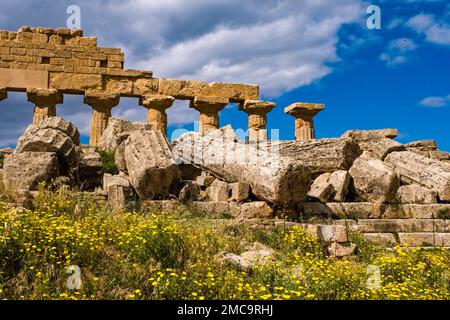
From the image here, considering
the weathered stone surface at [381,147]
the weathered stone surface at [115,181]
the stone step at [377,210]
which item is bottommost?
the stone step at [377,210]

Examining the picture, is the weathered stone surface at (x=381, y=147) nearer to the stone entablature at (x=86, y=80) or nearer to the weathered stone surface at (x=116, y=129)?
the stone entablature at (x=86, y=80)

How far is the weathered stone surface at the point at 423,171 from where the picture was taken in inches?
445

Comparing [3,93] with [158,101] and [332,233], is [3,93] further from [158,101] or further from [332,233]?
[332,233]

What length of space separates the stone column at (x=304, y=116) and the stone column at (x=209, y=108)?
315 centimetres

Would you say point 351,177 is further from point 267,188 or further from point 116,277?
point 116,277

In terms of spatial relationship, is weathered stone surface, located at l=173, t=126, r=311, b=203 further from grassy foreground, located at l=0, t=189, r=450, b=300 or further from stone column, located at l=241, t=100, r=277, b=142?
stone column, located at l=241, t=100, r=277, b=142

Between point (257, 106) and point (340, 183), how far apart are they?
36.3 ft

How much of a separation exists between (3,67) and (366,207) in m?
15.1

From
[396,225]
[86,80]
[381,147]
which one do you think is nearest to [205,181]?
[396,225]

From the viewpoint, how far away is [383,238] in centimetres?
872

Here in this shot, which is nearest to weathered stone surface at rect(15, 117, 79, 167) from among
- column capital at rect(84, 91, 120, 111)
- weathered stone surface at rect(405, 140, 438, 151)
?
→ column capital at rect(84, 91, 120, 111)

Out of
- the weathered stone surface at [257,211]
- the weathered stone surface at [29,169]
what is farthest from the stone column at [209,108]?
the weathered stone surface at [257,211]

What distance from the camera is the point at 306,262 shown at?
6016 millimetres
